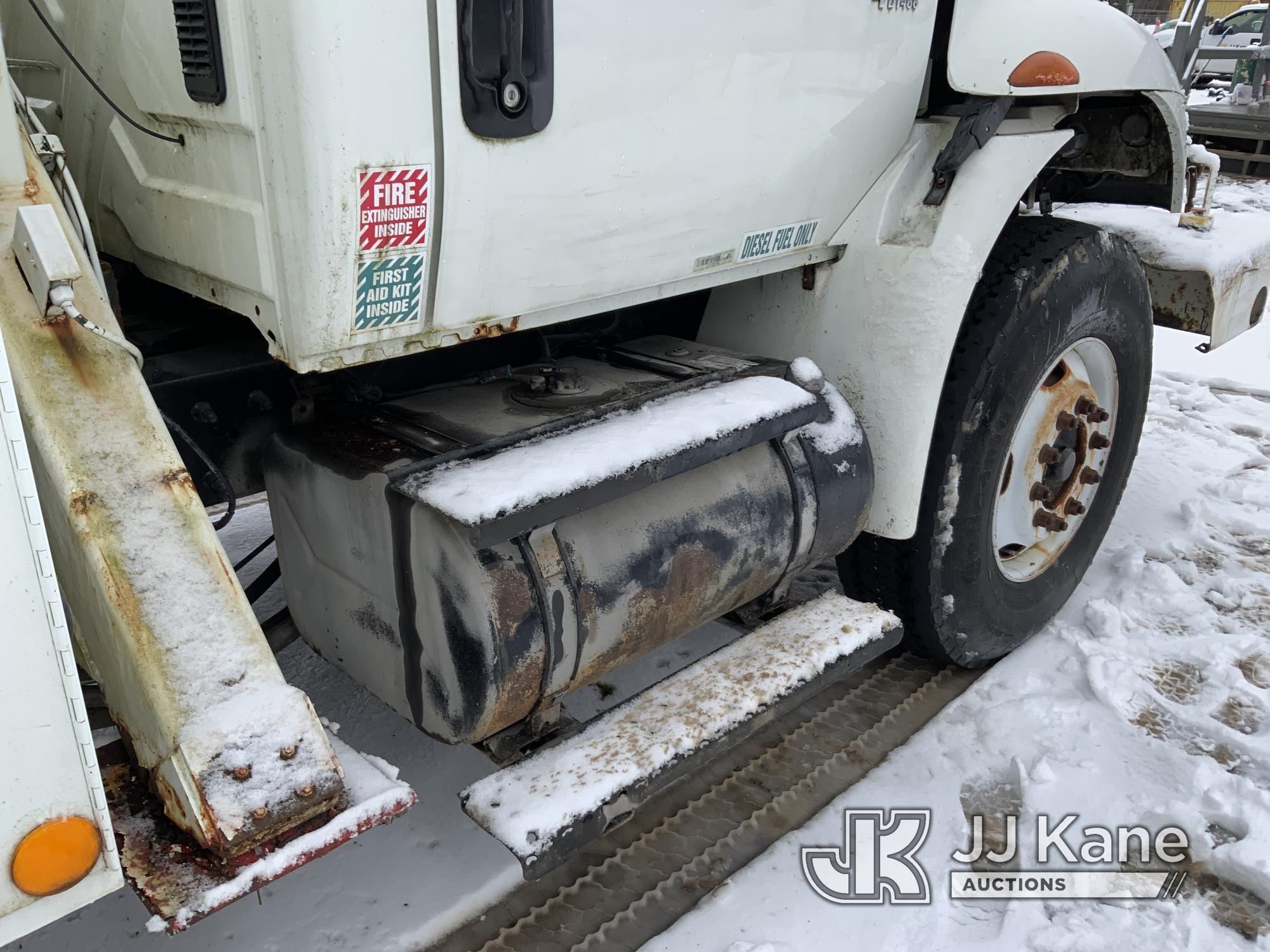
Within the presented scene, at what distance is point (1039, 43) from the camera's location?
225 cm

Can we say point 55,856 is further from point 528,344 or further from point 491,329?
point 528,344

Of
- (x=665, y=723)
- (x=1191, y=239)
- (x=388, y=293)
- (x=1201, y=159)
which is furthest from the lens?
(x=1191, y=239)

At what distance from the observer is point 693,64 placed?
5.58 ft

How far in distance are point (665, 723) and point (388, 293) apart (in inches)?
36.6

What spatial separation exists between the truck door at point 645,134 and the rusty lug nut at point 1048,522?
1.15m

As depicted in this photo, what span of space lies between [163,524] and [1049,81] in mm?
2061

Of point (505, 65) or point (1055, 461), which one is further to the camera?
point (1055, 461)

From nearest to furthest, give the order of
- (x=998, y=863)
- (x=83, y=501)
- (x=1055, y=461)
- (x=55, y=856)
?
1. (x=55, y=856)
2. (x=83, y=501)
3. (x=998, y=863)
4. (x=1055, y=461)

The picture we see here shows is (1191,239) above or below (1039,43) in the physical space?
below

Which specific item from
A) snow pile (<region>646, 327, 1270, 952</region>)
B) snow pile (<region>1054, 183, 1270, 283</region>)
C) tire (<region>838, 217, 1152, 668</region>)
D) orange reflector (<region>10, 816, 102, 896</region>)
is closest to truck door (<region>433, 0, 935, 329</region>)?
tire (<region>838, 217, 1152, 668</region>)

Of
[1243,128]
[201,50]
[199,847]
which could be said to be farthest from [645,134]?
[1243,128]

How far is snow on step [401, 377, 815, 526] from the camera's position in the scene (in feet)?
5.12

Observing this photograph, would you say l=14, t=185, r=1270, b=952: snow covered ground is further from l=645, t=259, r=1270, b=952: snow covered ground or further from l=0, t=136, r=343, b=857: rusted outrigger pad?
l=0, t=136, r=343, b=857: rusted outrigger pad

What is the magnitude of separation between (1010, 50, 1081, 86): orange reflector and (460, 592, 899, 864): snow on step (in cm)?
123
